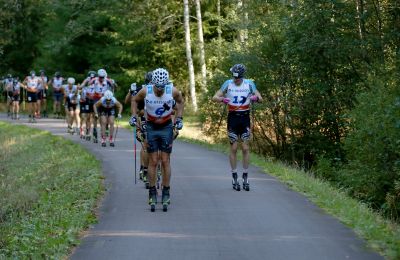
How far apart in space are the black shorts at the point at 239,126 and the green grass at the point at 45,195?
253cm

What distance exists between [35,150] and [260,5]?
812cm

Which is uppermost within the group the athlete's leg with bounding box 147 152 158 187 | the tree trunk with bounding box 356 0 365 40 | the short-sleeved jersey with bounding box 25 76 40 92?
the tree trunk with bounding box 356 0 365 40

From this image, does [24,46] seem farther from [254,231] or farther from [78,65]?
[254,231]

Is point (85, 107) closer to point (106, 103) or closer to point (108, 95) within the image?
point (106, 103)

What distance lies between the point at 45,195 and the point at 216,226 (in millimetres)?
5253

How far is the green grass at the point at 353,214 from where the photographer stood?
32.0 ft

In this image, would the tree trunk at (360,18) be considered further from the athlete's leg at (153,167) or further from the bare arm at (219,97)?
the athlete's leg at (153,167)

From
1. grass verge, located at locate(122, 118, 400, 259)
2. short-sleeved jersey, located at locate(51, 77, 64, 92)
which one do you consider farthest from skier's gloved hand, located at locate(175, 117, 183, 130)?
short-sleeved jersey, located at locate(51, 77, 64, 92)

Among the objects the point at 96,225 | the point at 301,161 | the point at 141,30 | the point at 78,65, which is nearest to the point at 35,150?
the point at 301,161

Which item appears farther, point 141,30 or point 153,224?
point 141,30

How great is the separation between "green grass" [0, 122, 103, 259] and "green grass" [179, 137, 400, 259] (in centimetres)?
351

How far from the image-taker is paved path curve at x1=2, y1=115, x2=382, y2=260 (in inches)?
372

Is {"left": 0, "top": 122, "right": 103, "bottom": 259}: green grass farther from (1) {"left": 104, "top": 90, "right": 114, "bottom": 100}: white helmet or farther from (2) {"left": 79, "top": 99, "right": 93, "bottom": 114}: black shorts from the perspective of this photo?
(1) {"left": 104, "top": 90, "right": 114, "bottom": 100}: white helmet

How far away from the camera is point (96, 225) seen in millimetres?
11242
